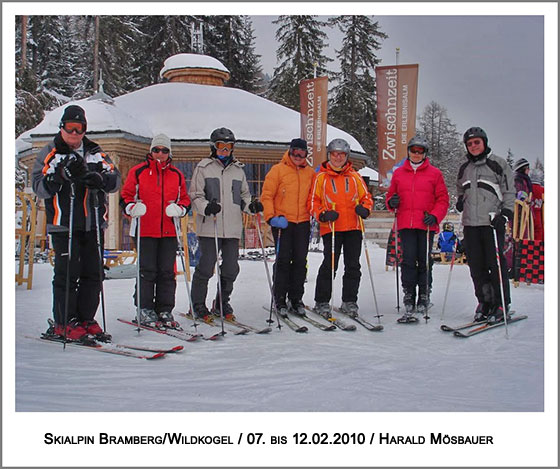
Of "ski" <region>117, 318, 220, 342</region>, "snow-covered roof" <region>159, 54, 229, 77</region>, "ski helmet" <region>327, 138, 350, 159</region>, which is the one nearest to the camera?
"ski" <region>117, 318, 220, 342</region>

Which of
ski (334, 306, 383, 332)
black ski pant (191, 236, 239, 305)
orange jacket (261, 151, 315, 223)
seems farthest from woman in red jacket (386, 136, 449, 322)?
black ski pant (191, 236, 239, 305)

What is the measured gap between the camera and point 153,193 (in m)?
4.60

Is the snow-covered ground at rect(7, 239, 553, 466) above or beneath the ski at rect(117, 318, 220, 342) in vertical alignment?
beneath

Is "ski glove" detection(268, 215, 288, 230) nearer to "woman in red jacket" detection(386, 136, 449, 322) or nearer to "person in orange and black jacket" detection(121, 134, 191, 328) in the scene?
"person in orange and black jacket" detection(121, 134, 191, 328)

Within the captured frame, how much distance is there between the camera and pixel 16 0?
406 centimetres

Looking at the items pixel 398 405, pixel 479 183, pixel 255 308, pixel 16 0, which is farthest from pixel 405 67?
pixel 398 405

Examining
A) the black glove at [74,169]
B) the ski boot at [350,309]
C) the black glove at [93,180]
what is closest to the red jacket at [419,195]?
the ski boot at [350,309]

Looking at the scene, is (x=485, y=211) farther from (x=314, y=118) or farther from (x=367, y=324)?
(x=314, y=118)

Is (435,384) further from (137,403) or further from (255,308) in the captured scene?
(255,308)

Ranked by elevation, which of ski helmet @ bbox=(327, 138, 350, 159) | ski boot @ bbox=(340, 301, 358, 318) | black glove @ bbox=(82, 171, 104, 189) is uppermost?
ski helmet @ bbox=(327, 138, 350, 159)

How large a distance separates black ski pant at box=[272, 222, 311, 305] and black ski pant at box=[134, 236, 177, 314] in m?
1.06

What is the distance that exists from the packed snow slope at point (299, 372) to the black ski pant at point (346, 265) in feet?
1.36

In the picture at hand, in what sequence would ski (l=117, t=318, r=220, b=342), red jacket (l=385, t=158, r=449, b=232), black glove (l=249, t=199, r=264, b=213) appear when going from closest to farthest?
ski (l=117, t=318, r=220, b=342)
black glove (l=249, t=199, r=264, b=213)
red jacket (l=385, t=158, r=449, b=232)

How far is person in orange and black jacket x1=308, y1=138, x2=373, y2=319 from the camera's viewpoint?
5.12 meters
